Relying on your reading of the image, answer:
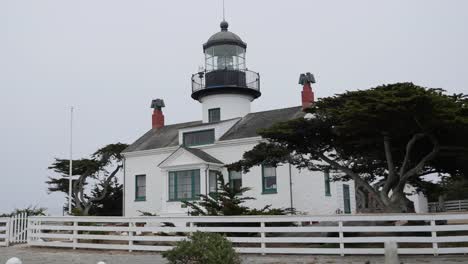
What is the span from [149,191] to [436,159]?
17349mm

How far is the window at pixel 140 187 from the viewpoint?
28.6 meters

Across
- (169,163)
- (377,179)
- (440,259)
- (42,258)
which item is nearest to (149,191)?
(169,163)

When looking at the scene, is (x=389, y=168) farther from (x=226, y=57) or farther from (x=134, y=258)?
(x=226, y=57)

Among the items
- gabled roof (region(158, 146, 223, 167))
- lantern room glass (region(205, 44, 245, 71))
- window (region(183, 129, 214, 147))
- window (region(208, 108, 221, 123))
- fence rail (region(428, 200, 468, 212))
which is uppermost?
lantern room glass (region(205, 44, 245, 71))

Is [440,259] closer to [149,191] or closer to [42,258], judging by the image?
[42,258]

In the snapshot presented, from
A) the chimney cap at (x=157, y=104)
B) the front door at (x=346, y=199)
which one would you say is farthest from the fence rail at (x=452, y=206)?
the chimney cap at (x=157, y=104)

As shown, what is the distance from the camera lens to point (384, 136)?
1272cm

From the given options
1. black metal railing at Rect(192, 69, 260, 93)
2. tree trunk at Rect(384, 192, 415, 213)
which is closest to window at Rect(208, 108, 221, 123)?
black metal railing at Rect(192, 69, 260, 93)

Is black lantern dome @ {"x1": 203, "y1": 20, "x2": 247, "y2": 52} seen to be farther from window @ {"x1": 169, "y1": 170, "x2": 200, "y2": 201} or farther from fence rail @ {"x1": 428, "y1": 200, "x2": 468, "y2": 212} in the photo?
fence rail @ {"x1": 428, "y1": 200, "x2": 468, "y2": 212}

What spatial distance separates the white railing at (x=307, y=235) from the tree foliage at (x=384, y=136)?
5.54 ft

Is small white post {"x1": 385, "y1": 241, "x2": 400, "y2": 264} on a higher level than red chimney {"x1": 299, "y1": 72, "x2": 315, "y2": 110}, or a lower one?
lower

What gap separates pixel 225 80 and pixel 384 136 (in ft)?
52.8

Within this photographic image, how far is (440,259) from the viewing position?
1012 centimetres

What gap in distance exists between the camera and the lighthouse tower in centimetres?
2802
